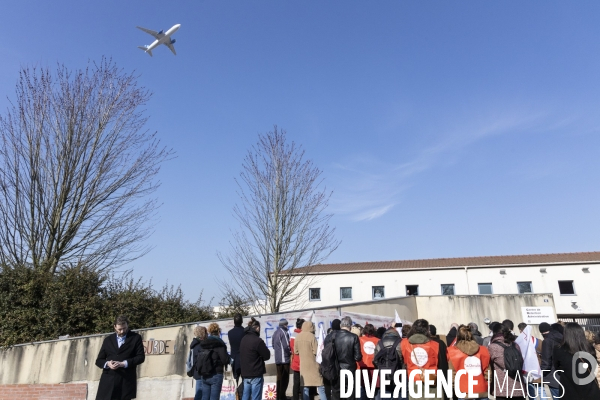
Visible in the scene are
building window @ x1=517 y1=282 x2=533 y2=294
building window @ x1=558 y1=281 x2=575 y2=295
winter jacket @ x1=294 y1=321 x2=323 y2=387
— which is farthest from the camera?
building window @ x1=517 y1=282 x2=533 y2=294

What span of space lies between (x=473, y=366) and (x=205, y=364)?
4.48 m

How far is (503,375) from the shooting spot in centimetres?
642

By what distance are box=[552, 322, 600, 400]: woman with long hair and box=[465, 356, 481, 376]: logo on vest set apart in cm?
118

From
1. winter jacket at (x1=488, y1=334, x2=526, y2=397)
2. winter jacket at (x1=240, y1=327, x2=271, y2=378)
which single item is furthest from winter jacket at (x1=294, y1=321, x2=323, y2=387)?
winter jacket at (x1=488, y1=334, x2=526, y2=397)

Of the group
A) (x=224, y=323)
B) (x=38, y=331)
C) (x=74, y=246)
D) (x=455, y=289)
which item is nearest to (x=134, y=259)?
(x=74, y=246)

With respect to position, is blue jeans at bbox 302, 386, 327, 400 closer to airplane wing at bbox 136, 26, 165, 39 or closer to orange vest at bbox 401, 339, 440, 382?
orange vest at bbox 401, 339, 440, 382

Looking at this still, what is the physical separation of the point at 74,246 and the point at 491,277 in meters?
31.4

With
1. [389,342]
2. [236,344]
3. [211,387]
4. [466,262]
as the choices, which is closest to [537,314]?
[466,262]

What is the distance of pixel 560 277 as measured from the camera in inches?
1304

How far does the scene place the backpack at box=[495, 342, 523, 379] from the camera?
20.7 ft

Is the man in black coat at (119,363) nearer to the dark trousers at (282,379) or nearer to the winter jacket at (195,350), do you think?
the winter jacket at (195,350)

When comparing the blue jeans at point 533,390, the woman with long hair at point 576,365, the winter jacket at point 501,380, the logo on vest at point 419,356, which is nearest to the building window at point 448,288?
the blue jeans at point 533,390

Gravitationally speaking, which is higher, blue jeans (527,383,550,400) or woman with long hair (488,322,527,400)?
woman with long hair (488,322,527,400)

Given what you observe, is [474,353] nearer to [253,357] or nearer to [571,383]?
[571,383]
